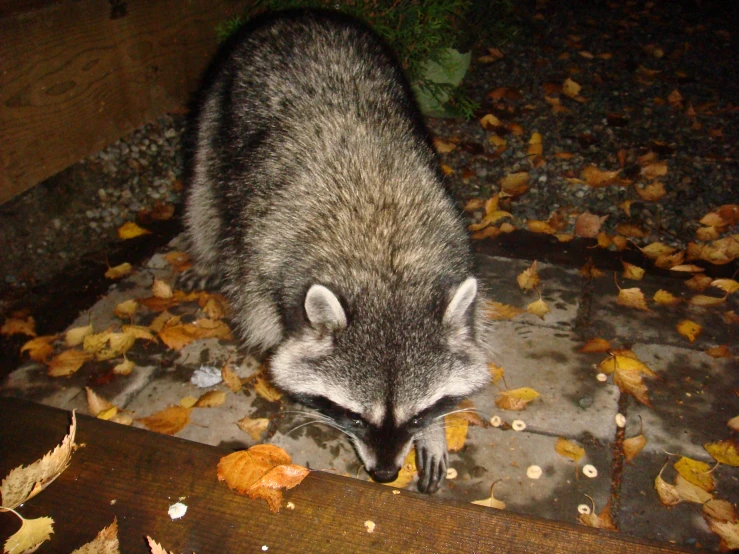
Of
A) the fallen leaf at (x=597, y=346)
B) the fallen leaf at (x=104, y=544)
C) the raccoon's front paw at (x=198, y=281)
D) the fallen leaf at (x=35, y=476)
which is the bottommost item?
the raccoon's front paw at (x=198, y=281)

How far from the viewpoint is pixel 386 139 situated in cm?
284

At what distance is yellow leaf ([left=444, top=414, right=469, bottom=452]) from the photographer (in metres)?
2.73

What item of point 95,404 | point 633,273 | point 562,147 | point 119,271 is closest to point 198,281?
point 119,271

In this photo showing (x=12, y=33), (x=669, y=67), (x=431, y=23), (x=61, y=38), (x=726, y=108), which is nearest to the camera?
(x=12, y=33)

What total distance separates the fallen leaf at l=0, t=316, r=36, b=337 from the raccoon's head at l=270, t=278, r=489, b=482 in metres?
1.97

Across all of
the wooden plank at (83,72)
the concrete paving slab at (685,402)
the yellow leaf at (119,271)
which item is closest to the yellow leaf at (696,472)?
the concrete paving slab at (685,402)

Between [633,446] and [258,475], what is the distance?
5.92 ft

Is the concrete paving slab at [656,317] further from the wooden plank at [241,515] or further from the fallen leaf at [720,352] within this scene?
the wooden plank at [241,515]

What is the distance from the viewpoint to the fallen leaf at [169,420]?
2.81m

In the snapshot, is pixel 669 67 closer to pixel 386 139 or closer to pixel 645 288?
pixel 645 288

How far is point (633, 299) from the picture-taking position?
3.44m

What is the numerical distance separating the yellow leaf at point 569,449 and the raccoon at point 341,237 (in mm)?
565

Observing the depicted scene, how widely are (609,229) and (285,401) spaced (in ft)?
9.05

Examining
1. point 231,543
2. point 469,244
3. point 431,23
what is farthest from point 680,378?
point 431,23
